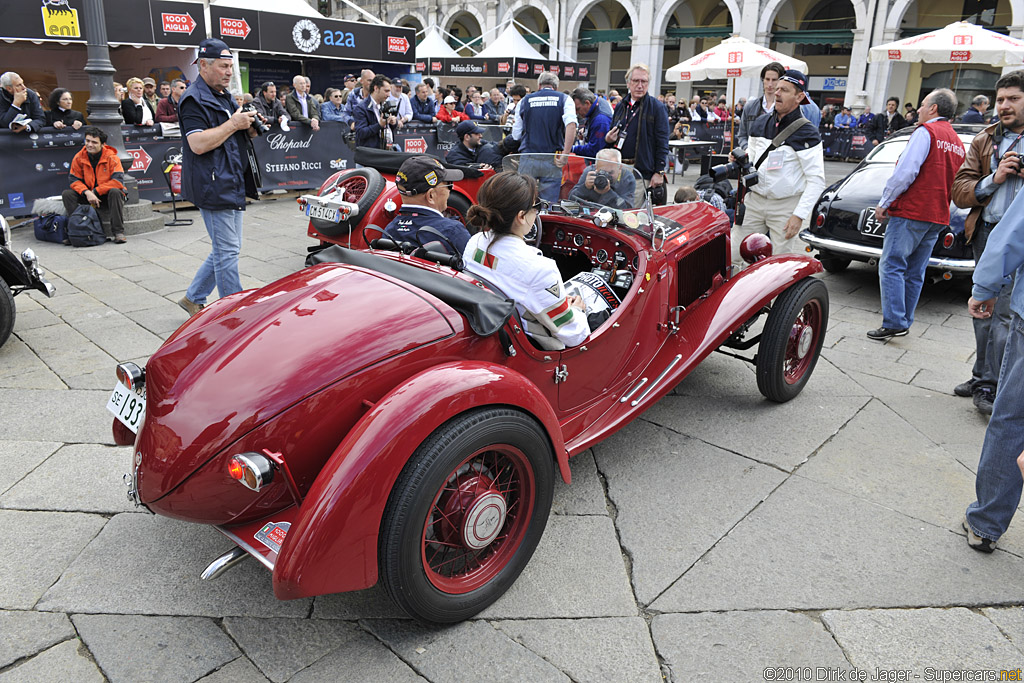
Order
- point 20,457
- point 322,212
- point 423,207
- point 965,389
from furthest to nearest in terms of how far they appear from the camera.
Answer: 1. point 322,212
2. point 965,389
3. point 423,207
4. point 20,457

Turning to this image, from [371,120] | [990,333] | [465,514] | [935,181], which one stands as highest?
[371,120]

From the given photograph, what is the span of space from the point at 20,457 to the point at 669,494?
3.10 m

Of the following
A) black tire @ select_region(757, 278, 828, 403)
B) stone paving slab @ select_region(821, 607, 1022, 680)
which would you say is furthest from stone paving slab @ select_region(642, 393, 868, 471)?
stone paving slab @ select_region(821, 607, 1022, 680)

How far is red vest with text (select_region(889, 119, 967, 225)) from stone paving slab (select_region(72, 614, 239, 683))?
200 inches

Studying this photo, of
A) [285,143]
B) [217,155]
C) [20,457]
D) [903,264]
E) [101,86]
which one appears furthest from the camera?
[285,143]

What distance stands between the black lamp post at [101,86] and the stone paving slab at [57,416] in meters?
5.12

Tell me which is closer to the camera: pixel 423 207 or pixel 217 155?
pixel 423 207

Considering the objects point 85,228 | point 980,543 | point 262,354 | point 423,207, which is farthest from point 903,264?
point 85,228

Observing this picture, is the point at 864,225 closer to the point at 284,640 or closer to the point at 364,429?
the point at 364,429

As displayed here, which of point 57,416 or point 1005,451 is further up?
point 1005,451

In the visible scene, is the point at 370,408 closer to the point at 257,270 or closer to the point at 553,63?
the point at 257,270

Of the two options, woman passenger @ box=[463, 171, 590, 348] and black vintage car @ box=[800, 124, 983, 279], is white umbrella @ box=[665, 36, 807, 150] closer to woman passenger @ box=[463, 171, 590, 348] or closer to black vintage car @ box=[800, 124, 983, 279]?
black vintage car @ box=[800, 124, 983, 279]

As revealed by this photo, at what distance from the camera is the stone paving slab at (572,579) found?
2424mm

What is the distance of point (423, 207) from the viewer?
3586 mm
